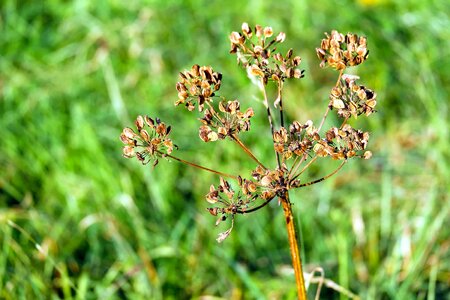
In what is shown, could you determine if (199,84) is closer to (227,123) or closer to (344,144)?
(227,123)

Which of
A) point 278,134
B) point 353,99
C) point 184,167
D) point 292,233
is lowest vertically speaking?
point 292,233

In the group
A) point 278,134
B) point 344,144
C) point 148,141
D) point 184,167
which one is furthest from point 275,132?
point 184,167

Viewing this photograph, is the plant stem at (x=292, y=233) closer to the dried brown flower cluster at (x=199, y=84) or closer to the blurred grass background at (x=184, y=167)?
the dried brown flower cluster at (x=199, y=84)

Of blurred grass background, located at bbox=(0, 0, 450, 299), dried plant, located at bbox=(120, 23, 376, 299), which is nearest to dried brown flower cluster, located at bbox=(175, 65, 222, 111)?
dried plant, located at bbox=(120, 23, 376, 299)

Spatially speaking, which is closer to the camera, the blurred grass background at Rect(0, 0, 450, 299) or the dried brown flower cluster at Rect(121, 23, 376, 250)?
the dried brown flower cluster at Rect(121, 23, 376, 250)

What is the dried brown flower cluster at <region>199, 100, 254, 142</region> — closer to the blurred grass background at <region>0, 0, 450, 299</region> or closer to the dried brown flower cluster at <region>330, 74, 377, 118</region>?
the dried brown flower cluster at <region>330, 74, 377, 118</region>

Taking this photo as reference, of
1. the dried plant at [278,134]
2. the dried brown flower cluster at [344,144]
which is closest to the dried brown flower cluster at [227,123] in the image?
the dried plant at [278,134]
